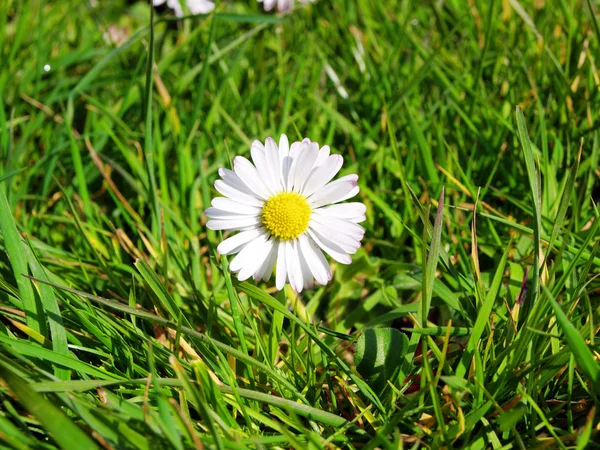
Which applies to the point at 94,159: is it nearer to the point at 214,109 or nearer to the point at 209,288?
the point at 214,109

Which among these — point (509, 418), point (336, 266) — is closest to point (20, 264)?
point (336, 266)

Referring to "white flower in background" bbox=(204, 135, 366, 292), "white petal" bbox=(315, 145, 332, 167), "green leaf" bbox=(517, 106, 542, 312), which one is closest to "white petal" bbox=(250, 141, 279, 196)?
"white flower in background" bbox=(204, 135, 366, 292)

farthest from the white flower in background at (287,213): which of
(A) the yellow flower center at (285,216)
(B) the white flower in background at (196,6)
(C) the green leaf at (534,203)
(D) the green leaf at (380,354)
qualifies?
(B) the white flower in background at (196,6)

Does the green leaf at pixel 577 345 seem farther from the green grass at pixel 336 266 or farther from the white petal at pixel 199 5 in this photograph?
the white petal at pixel 199 5

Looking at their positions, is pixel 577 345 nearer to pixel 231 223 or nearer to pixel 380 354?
pixel 380 354

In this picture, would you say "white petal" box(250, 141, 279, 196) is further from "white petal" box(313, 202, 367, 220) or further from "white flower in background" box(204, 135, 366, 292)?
"white petal" box(313, 202, 367, 220)

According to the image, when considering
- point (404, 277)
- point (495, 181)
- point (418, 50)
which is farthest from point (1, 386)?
point (418, 50)
